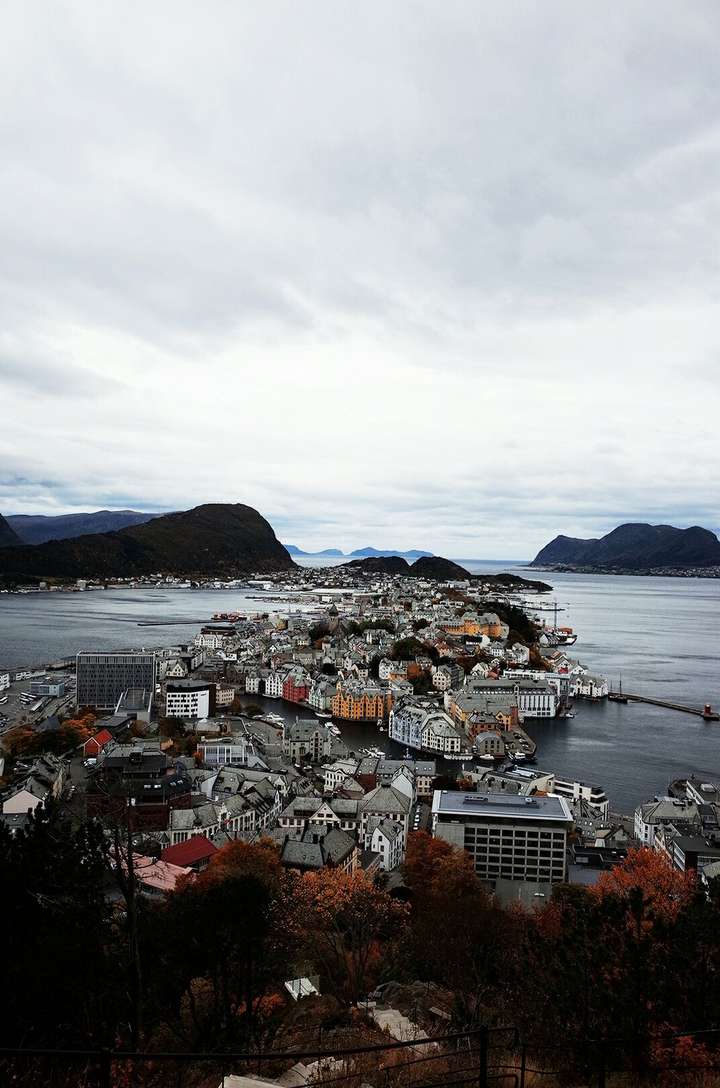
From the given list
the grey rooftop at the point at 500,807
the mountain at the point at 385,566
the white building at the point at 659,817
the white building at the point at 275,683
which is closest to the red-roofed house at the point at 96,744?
the grey rooftop at the point at 500,807

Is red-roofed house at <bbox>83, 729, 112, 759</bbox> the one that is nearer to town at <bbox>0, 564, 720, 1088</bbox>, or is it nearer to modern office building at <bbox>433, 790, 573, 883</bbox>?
town at <bbox>0, 564, 720, 1088</bbox>

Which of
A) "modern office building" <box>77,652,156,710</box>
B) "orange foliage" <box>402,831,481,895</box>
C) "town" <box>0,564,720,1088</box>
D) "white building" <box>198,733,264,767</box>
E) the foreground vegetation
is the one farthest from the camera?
"modern office building" <box>77,652,156,710</box>

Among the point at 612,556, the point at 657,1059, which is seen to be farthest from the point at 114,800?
the point at 612,556

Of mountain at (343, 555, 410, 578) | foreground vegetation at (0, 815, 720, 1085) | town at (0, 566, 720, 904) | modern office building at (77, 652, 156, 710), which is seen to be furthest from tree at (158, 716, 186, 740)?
mountain at (343, 555, 410, 578)

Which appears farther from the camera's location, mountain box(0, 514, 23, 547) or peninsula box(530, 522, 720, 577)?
peninsula box(530, 522, 720, 577)

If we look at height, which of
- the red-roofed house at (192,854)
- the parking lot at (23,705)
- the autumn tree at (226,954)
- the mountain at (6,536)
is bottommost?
the parking lot at (23,705)

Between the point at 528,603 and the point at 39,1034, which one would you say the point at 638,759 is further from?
the point at 528,603

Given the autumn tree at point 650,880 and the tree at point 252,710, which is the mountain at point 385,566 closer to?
the tree at point 252,710
